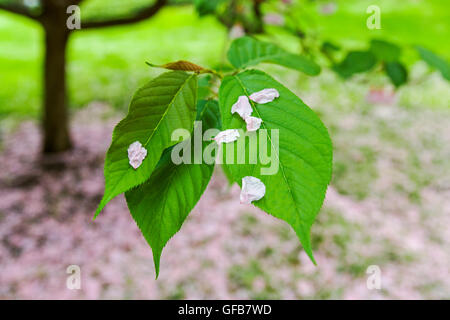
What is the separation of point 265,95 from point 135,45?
27.3 ft

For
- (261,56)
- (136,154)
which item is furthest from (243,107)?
(261,56)

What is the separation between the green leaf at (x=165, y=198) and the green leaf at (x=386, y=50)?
88 cm

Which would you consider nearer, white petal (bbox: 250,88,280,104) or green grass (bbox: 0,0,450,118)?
white petal (bbox: 250,88,280,104)

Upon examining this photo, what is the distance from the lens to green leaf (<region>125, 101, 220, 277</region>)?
1.54 ft

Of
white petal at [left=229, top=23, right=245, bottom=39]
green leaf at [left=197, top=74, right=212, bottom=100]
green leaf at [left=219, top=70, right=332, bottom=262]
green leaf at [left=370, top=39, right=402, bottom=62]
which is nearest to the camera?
green leaf at [left=219, top=70, right=332, bottom=262]

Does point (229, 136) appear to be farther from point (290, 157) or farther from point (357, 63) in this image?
point (357, 63)

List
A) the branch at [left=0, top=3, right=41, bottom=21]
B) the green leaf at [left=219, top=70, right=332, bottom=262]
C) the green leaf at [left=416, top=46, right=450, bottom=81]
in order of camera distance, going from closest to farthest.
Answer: the green leaf at [left=219, top=70, right=332, bottom=262]
the green leaf at [left=416, top=46, right=450, bottom=81]
the branch at [left=0, top=3, right=41, bottom=21]

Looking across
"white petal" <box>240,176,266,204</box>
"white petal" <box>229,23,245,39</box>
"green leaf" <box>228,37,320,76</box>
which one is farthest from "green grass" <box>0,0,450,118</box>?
"white petal" <box>240,176,266,204</box>

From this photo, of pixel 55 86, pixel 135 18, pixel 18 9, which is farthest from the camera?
pixel 55 86

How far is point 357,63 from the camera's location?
1183 mm

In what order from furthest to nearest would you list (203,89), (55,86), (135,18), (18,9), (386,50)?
(55,86)
(135,18)
(18,9)
(386,50)
(203,89)

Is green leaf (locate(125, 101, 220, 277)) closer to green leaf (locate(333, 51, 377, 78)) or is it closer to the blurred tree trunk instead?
green leaf (locate(333, 51, 377, 78))

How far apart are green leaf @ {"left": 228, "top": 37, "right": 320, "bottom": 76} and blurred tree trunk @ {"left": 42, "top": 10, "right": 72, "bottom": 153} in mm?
3018
